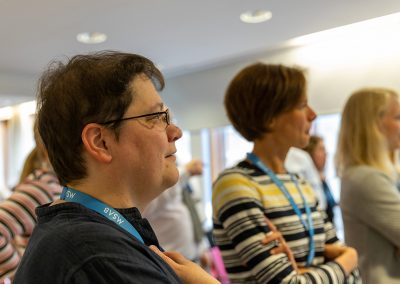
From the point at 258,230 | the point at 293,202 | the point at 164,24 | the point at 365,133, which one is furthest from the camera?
the point at 164,24

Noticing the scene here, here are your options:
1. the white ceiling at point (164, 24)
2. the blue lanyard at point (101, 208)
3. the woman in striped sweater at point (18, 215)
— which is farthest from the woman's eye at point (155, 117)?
the white ceiling at point (164, 24)

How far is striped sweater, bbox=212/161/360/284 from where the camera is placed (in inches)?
48.9

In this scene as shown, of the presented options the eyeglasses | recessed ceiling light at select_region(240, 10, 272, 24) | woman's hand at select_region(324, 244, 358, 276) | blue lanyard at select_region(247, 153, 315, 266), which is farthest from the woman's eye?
recessed ceiling light at select_region(240, 10, 272, 24)

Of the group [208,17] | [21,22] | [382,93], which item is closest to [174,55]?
[208,17]

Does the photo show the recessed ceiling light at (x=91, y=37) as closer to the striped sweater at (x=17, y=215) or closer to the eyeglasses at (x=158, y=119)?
the striped sweater at (x=17, y=215)

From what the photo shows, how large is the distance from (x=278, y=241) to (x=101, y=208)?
0.65 m

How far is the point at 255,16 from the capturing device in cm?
340

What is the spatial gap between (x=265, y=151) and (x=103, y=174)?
2.55ft

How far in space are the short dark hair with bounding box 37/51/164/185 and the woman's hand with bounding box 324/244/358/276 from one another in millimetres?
849

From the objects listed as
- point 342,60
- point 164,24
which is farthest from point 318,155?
point 164,24

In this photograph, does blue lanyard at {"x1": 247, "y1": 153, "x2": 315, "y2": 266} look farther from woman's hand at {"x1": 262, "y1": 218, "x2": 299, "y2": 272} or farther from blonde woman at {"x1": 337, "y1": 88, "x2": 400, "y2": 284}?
blonde woman at {"x1": 337, "y1": 88, "x2": 400, "y2": 284}

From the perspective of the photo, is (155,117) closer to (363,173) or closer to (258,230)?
(258,230)

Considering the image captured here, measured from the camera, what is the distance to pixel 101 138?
2.62ft

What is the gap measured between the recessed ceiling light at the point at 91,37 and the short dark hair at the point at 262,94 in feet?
8.02
